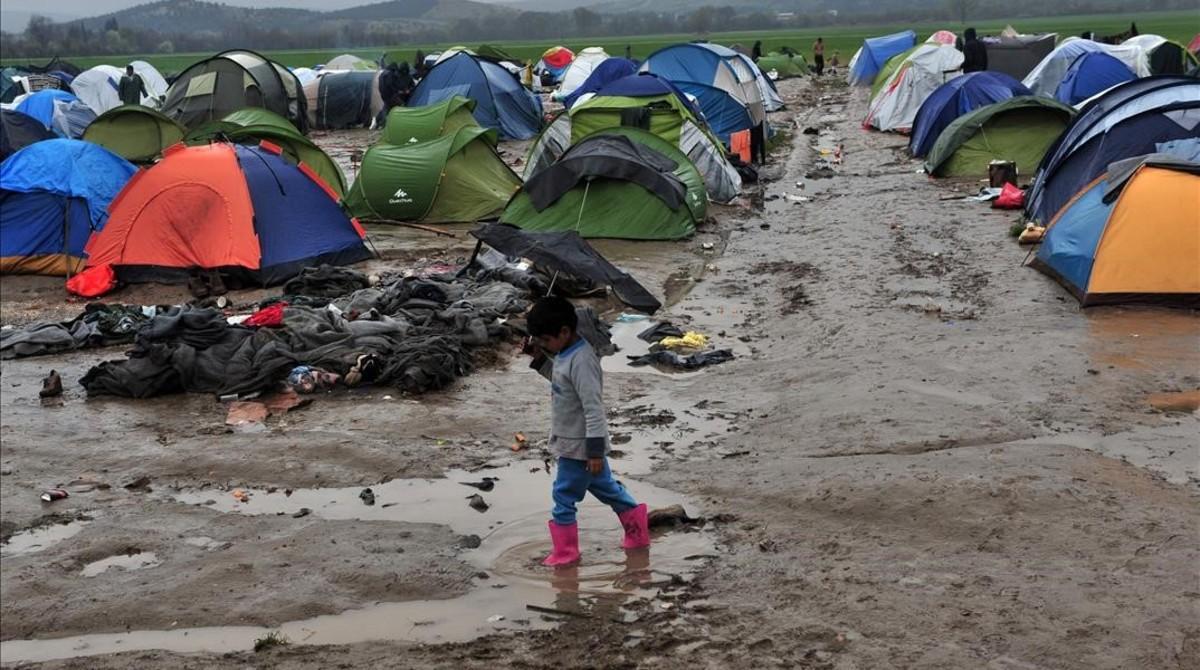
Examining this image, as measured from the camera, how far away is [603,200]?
60.5ft

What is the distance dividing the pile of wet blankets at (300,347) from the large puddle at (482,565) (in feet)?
7.95

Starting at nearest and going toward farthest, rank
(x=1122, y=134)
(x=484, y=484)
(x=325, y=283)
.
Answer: (x=484, y=484)
(x=325, y=283)
(x=1122, y=134)

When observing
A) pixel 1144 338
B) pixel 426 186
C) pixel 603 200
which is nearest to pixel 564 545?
pixel 1144 338

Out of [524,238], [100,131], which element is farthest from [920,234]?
[100,131]

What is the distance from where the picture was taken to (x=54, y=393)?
37.7 ft

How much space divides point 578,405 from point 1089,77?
2535 cm

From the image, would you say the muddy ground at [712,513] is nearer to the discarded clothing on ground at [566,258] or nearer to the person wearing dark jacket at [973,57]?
the discarded clothing on ground at [566,258]

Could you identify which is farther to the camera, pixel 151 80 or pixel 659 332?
pixel 151 80

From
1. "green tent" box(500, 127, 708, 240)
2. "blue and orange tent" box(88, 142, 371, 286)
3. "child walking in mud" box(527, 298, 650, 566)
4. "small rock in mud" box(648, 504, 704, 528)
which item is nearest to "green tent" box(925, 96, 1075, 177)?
"green tent" box(500, 127, 708, 240)

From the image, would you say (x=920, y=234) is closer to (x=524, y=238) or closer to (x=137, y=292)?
(x=524, y=238)

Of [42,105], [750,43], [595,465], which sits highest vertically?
[595,465]

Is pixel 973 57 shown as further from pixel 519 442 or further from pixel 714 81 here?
pixel 519 442

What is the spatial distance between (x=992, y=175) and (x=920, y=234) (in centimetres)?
382

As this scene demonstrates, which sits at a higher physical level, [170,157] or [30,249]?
[170,157]
